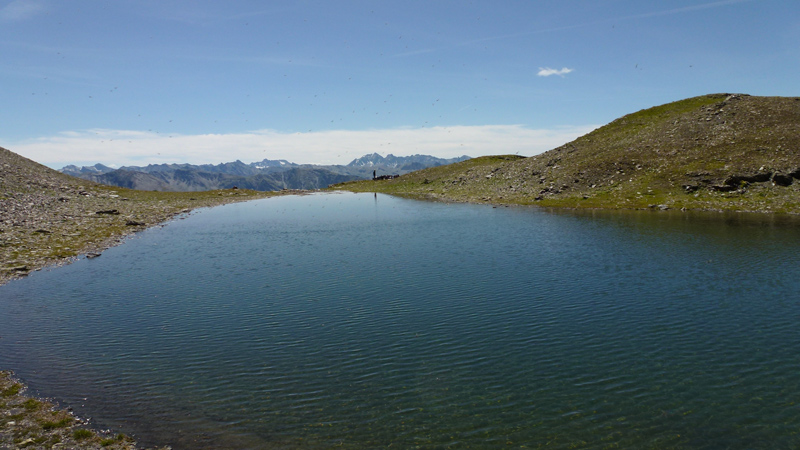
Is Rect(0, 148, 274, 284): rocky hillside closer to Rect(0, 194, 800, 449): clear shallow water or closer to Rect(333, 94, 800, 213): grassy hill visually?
Rect(0, 194, 800, 449): clear shallow water

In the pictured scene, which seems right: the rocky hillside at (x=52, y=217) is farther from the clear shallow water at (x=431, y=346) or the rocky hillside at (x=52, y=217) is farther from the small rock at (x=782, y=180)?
the small rock at (x=782, y=180)

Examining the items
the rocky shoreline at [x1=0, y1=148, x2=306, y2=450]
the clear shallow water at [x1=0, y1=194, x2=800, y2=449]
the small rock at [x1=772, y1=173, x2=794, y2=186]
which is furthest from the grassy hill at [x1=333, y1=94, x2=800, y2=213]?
the rocky shoreline at [x1=0, y1=148, x2=306, y2=450]

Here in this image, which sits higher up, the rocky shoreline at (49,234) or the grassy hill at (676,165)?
the grassy hill at (676,165)

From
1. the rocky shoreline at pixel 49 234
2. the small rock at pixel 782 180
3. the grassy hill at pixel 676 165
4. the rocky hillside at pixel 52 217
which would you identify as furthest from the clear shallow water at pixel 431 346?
the small rock at pixel 782 180

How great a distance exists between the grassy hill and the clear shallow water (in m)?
34.4

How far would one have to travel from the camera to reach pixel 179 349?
25.1 meters

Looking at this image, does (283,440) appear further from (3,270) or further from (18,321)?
(3,270)

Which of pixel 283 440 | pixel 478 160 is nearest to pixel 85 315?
pixel 283 440

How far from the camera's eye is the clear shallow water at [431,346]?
1711cm

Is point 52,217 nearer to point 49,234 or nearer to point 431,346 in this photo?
point 49,234

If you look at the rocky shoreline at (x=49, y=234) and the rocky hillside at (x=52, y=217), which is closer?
the rocky shoreline at (x=49, y=234)

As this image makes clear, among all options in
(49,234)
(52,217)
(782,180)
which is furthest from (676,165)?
(52,217)

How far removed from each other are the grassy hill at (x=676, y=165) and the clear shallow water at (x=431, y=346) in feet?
113

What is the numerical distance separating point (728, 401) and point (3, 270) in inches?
2179
